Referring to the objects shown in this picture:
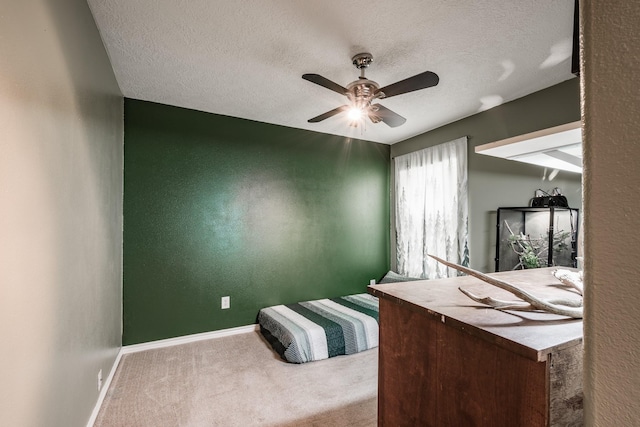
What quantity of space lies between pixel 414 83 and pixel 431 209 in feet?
7.21

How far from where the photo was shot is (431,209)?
3.85 metres

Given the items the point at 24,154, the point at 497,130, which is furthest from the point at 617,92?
the point at 497,130

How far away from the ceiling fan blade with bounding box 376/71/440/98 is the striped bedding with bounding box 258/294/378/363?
7.09 ft

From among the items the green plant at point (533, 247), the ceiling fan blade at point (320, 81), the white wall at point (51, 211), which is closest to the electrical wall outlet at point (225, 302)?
the white wall at point (51, 211)

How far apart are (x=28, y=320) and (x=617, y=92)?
1633 mm

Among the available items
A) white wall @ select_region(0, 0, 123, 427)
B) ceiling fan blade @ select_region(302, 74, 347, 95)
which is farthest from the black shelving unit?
white wall @ select_region(0, 0, 123, 427)

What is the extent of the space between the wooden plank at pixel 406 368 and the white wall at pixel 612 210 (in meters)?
0.76

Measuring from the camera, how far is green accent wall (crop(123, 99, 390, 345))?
3.03 m

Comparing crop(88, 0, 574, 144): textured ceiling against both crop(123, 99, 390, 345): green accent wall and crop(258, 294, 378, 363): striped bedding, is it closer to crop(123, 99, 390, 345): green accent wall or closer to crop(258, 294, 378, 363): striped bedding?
crop(123, 99, 390, 345): green accent wall

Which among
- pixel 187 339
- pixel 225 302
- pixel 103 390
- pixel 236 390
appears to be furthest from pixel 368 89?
pixel 187 339

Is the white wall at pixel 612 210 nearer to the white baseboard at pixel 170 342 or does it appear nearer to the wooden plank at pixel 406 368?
the wooden plank at pixel 406 368

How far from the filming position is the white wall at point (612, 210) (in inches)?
14.2

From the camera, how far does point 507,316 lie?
100 cm

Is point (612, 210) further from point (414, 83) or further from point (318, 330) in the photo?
point (318, 330)
